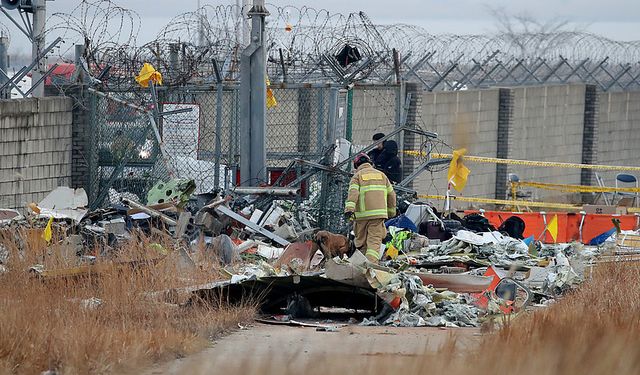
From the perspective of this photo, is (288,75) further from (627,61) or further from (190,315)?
(627,61)

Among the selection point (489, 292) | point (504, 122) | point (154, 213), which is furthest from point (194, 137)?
point (504, 122)

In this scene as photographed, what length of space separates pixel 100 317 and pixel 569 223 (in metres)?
10.6

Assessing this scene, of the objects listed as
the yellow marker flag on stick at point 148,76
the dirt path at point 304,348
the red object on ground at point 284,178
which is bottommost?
the dirt path at point 304,348

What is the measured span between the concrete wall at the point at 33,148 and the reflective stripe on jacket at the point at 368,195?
442 centimetres

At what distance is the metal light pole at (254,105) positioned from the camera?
16922 millimetres

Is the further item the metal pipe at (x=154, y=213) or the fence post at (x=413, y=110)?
the fence post at (x=413, y=110)

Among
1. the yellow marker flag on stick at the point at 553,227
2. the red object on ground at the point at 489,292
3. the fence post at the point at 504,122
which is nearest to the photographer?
the red object on ground at the point at 489,292

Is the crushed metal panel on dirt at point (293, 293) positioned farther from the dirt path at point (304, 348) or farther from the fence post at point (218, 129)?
the fence post at point (218, 129)

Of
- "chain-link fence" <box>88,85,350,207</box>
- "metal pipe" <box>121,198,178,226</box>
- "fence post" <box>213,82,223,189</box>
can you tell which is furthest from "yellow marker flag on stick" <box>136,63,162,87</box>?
"metal pipe" <box>121,198,178,226</box>

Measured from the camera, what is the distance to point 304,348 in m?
9.60

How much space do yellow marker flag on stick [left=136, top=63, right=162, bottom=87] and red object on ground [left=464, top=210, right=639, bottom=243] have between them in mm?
5254

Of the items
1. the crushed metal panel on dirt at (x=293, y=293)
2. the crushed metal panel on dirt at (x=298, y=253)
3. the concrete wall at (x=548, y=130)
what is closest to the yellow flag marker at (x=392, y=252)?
the crushed metal panel on dirt at (x=298, y=253)

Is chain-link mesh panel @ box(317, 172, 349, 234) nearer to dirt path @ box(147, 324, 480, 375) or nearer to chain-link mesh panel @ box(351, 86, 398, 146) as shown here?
dirt path @ box(147, 324, 480, 375)

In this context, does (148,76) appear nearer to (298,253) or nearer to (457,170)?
(298,253)
